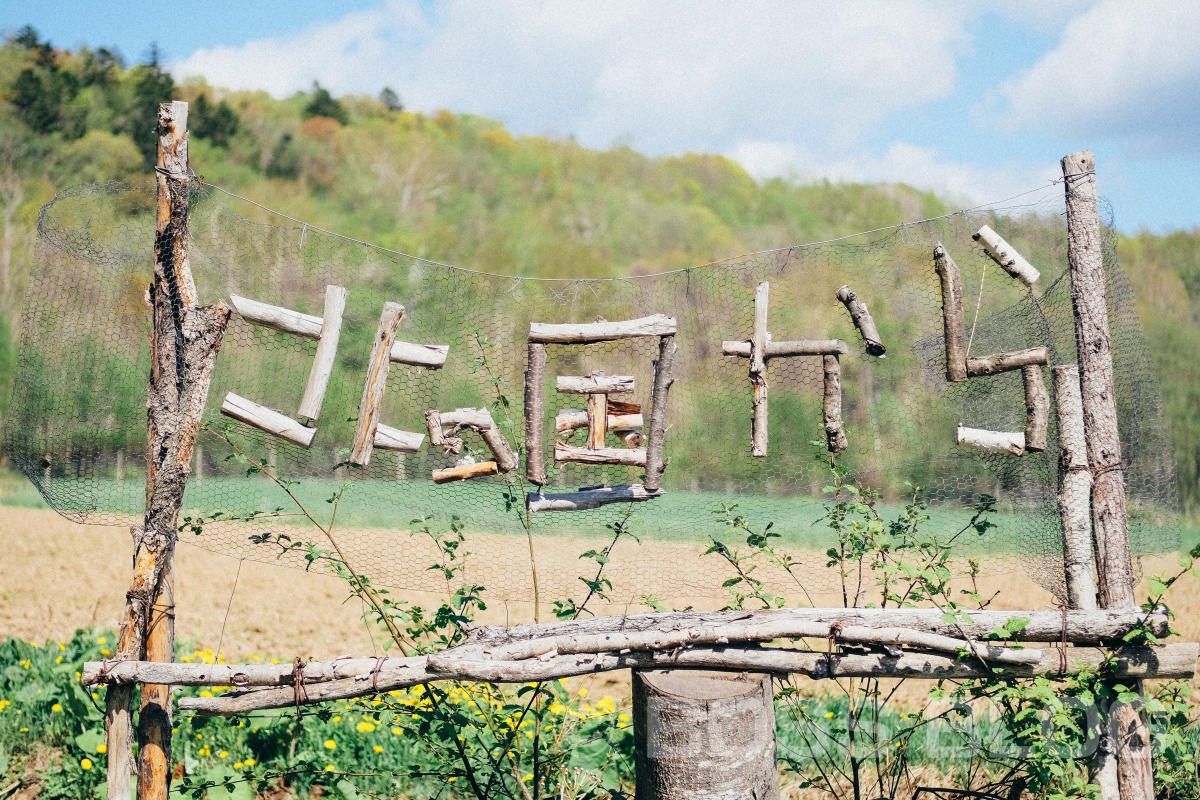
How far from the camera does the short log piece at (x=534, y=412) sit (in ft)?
12.2

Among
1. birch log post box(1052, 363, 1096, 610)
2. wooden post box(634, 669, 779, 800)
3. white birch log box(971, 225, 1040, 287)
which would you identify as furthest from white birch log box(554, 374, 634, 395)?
birch log post box(1052, 363, 1096, 610)

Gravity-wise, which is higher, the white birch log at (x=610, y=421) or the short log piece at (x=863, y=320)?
the short log piece at (x=863, y=320)

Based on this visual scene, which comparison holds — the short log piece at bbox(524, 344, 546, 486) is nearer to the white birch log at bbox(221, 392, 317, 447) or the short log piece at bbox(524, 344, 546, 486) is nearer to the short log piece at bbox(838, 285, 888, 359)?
the white birch log at bbox(221, 392, 317, 447)

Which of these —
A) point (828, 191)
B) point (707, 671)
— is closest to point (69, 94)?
point (828, 191)

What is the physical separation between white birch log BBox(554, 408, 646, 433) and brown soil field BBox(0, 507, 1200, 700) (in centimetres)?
250

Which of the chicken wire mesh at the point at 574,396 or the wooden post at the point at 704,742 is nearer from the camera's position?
the wooden post at the point at 704,742

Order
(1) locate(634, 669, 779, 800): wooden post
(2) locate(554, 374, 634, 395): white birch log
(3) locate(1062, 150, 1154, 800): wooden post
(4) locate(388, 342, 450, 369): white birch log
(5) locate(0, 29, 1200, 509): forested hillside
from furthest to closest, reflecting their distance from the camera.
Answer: (5) locate(0, 29, 1200, 509): forested hillside
(2) locate(554, 374, 634, 395): white birch log
(4) locate(388, 342, 450, 369): white birch log
(3) locate(1062, 150, 1154, 800): wooden post
(1) locate(634, 669, 779, 800): wooden post

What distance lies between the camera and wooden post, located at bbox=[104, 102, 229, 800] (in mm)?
3418

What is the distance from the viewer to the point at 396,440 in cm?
368

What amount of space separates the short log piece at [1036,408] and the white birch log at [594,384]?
1.54 m

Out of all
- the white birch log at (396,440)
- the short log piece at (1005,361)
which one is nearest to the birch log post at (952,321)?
the short log piece at (1005,361)

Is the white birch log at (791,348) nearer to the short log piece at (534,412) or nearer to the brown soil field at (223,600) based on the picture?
the short log piece at (534,412)

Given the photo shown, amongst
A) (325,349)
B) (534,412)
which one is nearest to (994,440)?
(534,412)

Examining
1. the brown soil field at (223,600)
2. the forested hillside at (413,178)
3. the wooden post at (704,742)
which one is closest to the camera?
the wooden post at (704,742)
